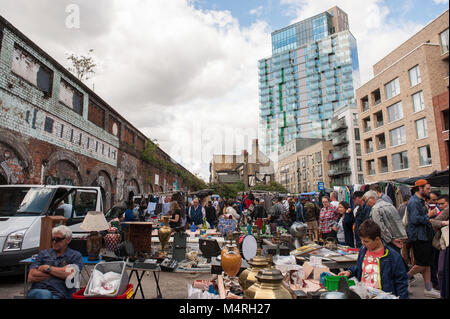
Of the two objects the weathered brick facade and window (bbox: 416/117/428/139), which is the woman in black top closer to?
the weathered brick facade

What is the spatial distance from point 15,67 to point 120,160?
886cm

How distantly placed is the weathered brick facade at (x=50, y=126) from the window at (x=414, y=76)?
83.5ft

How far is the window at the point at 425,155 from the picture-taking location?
23.1 m

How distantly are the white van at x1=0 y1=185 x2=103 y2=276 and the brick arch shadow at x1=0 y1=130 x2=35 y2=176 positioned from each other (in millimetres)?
2596

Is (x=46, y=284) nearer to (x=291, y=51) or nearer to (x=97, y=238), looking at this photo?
(x=97, y=238)

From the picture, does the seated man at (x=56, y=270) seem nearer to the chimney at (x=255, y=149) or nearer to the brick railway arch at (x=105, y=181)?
the brick railway arch at (x=105, y=181)

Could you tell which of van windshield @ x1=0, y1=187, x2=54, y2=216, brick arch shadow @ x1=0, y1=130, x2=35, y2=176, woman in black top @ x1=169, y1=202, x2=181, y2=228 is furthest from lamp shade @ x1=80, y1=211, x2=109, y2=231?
brick arch shadow @ x1=0, y1=130, x2=35, y2=176

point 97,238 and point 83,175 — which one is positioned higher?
point 83,175

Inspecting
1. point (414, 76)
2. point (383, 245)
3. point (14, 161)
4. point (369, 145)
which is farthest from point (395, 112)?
point (14, 161)

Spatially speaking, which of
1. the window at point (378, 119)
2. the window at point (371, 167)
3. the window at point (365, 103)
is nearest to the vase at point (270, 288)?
the window at point (378, 119)

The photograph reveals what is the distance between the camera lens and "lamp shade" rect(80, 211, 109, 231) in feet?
16.1
